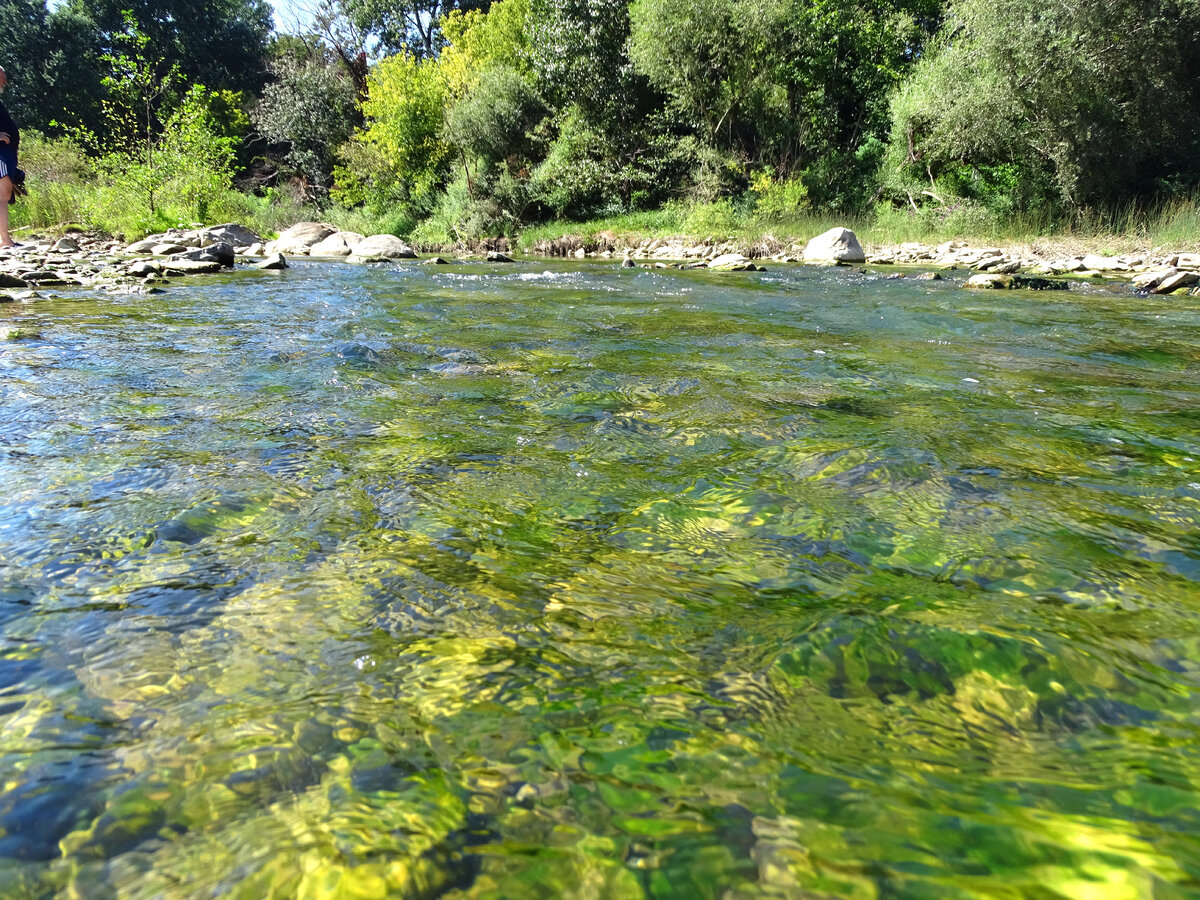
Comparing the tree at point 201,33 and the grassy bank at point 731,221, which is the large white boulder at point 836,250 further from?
the tree at point 201,33

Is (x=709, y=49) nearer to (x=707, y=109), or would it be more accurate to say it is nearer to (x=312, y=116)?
(x=707, y=109)

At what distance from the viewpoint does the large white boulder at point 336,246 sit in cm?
1844

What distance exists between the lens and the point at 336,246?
1875 centimetres

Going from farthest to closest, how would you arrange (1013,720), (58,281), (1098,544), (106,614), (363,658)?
(58,281) → (1098,544) → (106,614) → (363,658) → (1013,720)

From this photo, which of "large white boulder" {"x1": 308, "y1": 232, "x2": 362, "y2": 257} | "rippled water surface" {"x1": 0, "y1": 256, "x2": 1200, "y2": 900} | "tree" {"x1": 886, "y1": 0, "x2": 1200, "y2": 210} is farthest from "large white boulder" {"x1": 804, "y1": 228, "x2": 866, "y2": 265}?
"rippled water surface" {"x1": 0, "y1": 256, "x2": 1200, "y2": 900}

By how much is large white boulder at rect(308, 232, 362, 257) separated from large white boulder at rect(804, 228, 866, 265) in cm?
1222

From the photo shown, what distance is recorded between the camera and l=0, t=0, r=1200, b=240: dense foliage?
15633 mm

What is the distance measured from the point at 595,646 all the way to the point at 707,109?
79.3 feet

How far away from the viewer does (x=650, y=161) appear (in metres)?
23.4

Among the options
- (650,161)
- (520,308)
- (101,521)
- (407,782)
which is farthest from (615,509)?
(650,161)

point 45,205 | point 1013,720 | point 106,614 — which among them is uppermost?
point 45,205

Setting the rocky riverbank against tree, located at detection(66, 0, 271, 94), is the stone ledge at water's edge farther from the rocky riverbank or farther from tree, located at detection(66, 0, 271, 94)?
tree, located at detection(66, 0, 271, 94)

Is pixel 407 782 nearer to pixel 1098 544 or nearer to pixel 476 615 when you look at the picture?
pixel 476 615

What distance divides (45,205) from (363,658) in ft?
67.3
